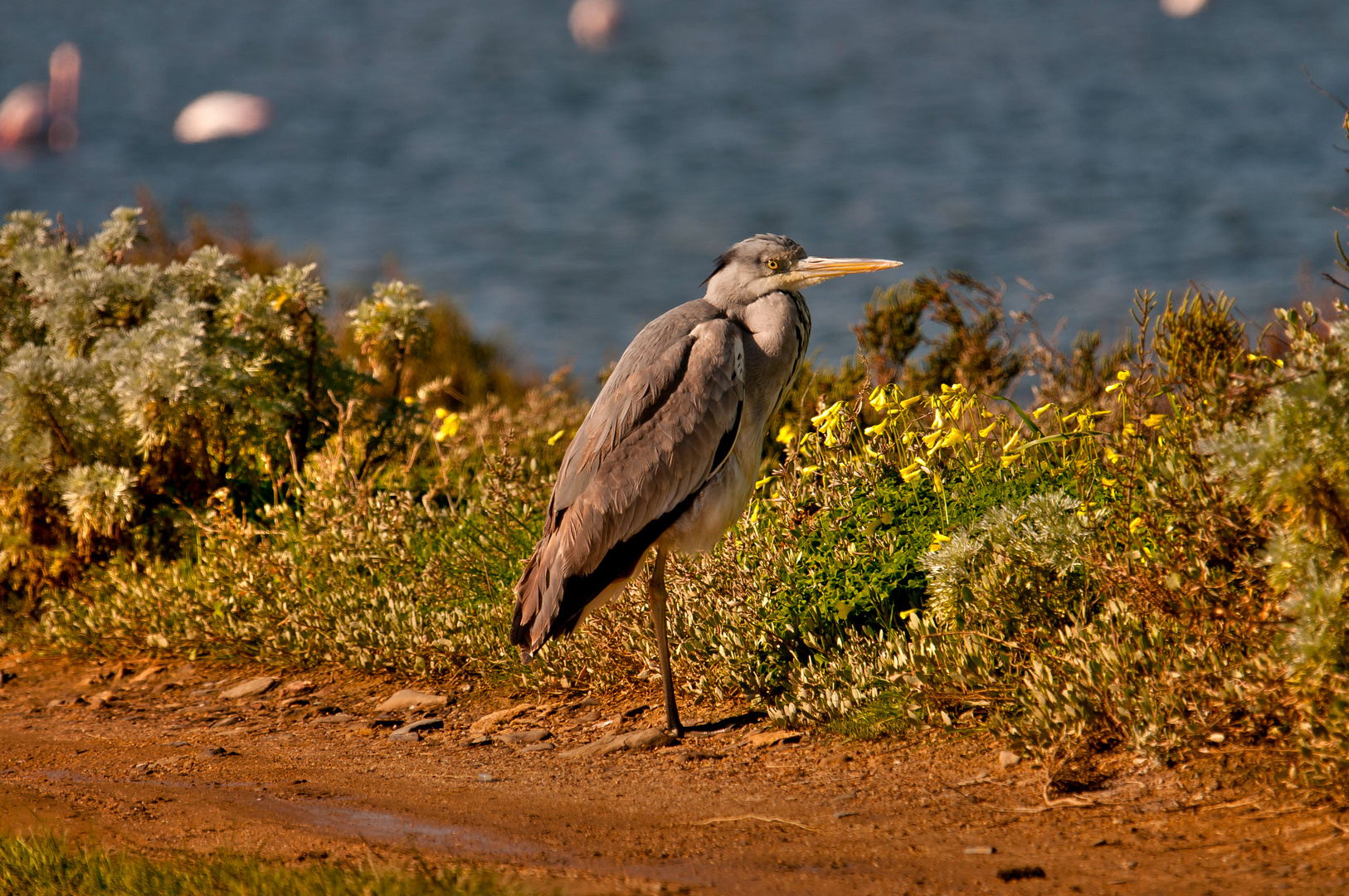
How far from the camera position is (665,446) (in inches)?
182

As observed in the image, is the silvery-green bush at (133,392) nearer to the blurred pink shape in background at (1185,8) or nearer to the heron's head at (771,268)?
the heron's head at (771,268)

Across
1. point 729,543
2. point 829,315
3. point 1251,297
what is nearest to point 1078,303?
point 1251,297

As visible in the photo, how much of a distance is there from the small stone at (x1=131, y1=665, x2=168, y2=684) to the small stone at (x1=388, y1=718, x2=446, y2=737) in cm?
179

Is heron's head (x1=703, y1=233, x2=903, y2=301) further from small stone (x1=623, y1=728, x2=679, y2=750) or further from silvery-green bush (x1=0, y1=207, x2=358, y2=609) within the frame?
silvery-green bush (x1=0, y1=207, x2=358, y2=609)

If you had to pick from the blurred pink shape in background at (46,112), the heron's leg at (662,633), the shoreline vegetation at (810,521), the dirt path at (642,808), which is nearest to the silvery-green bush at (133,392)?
the shoreline vegetation at (810,521)

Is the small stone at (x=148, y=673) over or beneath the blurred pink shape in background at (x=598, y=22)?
beneath

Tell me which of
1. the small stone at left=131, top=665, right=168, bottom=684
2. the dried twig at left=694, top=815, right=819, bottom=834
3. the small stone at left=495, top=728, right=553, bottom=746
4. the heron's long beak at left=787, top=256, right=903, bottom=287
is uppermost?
the heron's long beak at left=787, top=256, right=903, bottom=287

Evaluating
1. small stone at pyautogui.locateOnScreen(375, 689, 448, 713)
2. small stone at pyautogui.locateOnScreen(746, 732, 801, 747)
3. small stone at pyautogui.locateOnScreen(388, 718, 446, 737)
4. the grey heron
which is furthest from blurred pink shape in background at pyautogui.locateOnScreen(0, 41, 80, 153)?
small stone at pyautogui.locateOnScreen(746, 732, 801, 747)

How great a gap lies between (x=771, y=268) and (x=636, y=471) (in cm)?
103

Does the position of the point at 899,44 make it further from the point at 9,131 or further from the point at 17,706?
the point at 17,706

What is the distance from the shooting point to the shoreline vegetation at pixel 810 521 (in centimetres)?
351

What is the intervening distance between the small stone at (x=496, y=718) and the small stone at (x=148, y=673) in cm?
204

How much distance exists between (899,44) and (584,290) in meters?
27.0

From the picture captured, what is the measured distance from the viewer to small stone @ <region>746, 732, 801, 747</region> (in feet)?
14.8
